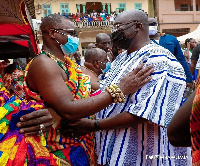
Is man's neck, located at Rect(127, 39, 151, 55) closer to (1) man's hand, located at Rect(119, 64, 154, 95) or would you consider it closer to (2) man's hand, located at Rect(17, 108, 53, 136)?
(1) man's hand, located at Rect(119, 64, 154, 95)

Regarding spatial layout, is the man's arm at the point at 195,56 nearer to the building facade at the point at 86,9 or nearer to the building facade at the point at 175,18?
the building facade at the point at 86,9

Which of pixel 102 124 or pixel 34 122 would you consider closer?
pixel 34 122

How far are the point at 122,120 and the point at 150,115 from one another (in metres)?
0.23

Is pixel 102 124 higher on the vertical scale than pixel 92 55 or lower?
lower

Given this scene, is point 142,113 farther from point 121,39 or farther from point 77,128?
point 121,39

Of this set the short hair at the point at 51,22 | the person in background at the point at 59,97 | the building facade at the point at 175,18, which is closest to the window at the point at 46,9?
the building facade at the point at 175,18

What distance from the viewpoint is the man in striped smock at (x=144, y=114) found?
6.89ft

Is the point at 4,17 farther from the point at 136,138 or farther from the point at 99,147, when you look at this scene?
the point at 136,138

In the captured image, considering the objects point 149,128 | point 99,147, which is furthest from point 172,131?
point 99,147

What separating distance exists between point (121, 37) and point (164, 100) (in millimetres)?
752

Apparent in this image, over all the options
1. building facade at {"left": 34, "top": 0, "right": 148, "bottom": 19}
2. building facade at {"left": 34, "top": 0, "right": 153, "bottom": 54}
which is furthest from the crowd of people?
building facade at {"left": 34, "top": 0, "right": 148, "bottom": 19}

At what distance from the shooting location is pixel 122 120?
219 centimetres

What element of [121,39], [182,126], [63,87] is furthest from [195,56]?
[182,126]

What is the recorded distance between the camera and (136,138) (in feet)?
7.44
